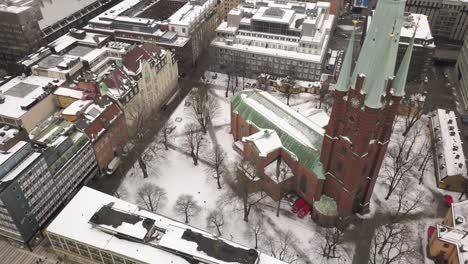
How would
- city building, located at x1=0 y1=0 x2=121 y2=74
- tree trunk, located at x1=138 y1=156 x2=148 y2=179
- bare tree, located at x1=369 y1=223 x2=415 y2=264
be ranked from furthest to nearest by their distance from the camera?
city building, located at x1=0 y1=0 x2=121 y2=74 → tree trunk, located at x1=138 y1=156 x2=148 y2=179 → bare tree, located at x1=369 y1=223 x2=415 y2=264

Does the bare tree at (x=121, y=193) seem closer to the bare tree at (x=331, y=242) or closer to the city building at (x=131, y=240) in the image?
the city building at (x=131, y=240)

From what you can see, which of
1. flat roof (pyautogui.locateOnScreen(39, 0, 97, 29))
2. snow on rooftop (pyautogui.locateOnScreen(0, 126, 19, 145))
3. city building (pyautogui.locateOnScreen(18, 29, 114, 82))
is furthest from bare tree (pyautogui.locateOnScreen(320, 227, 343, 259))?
flat roof (pyautogui.locateOnScreen(39, 0, 97, 29))

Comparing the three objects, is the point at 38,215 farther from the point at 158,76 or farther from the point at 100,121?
the point at 158,76

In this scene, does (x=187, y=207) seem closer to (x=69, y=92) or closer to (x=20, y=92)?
(x=69, y=92)

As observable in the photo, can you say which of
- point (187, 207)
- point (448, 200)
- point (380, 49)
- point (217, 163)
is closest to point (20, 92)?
point (217, 163)

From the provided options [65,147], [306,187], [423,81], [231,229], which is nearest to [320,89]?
[423,81]

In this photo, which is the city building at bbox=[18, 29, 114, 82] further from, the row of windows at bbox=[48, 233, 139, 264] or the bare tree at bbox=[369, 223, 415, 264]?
Result: the bare tree at bbox=[369, 223, 415, 264]
